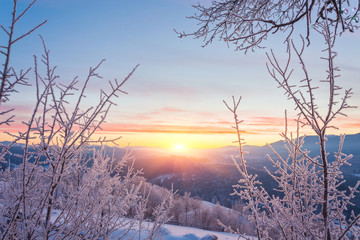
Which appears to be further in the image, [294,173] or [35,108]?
[294,173]

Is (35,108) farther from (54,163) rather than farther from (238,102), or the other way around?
(238,102)

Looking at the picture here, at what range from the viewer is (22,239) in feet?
6.26

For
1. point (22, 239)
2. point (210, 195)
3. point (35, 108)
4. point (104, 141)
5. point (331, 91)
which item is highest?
point (331, 91)

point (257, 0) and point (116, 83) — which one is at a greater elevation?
point (257, 0)

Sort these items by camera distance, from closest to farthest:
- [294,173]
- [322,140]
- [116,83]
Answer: [322,140], [116,83], [294,173]

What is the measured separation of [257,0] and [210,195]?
6288cm

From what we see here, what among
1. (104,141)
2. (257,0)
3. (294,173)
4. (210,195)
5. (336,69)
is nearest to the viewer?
(336,69)

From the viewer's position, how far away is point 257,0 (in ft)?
14.3

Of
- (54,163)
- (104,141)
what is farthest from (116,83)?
(54,163)

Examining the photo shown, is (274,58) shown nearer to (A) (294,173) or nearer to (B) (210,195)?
(A) (294,173)

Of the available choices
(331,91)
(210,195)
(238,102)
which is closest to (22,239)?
(238,102)

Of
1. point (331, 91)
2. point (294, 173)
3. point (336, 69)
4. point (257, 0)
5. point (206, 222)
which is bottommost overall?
point (206, 222)

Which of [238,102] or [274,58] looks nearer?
[274,58]

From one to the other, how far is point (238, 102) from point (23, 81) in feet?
4.42
